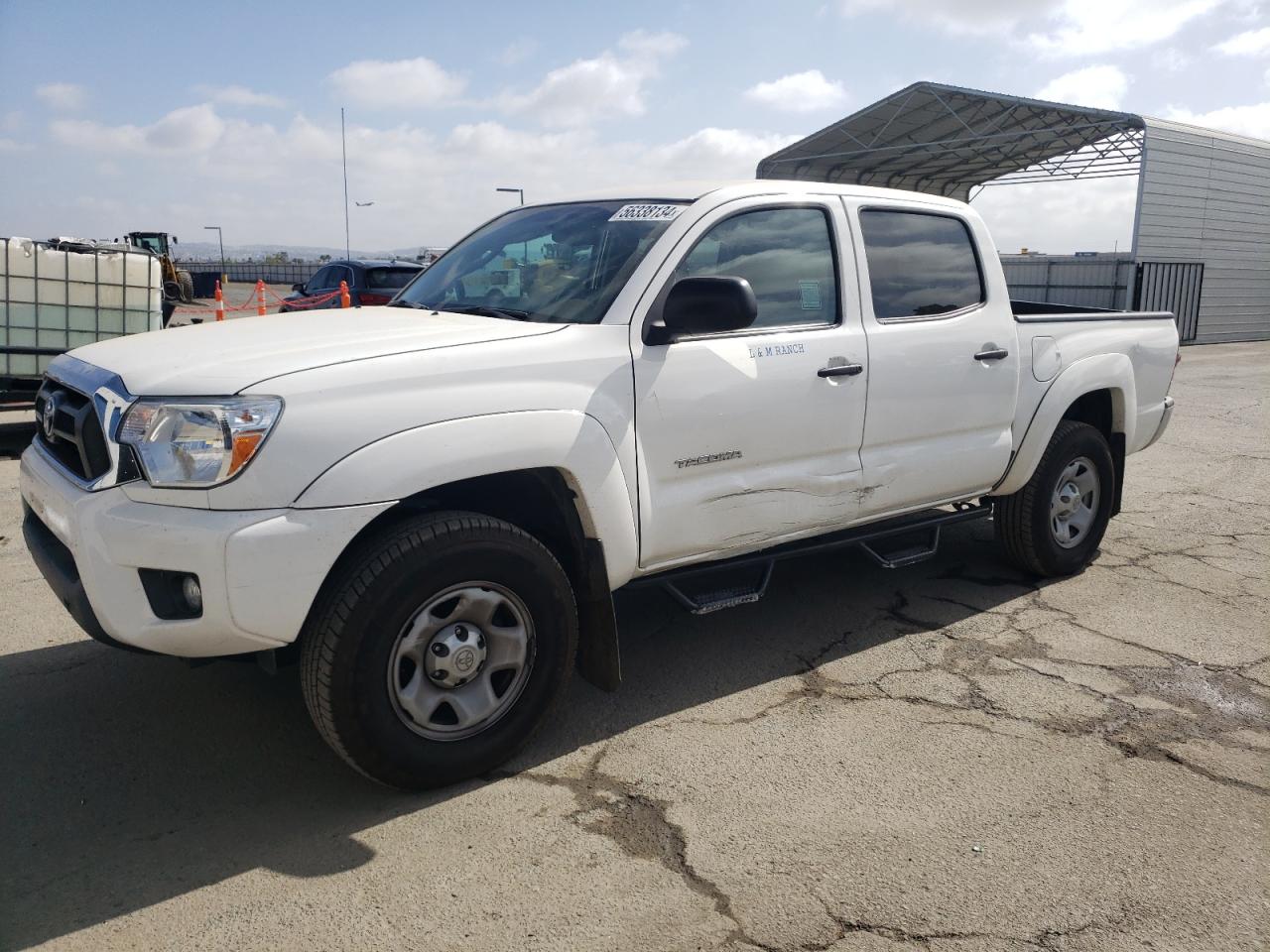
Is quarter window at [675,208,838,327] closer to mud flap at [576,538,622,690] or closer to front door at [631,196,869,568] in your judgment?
front door at [631,196,869,568]

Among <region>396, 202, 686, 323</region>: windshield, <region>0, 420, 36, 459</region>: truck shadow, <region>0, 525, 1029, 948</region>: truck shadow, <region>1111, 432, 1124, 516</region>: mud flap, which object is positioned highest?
<region>396, 202, 686, 323</region>: windshield

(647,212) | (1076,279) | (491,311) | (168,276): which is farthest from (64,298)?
(1076,279)

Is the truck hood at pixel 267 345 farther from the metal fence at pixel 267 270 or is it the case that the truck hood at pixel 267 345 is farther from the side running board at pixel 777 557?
the metal fence at pixel 267 270

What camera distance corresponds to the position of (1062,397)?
16.5ft

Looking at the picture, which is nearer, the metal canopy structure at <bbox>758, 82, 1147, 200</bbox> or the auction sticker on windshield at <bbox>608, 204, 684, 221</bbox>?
the auction sticker on windshield at <bbox>608, 204, 684, 221</bbox>

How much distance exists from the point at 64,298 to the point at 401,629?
24.6 ft

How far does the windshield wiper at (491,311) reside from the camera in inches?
143

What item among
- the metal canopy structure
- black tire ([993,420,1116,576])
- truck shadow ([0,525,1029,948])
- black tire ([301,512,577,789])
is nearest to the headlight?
black tire ([301,512,577,789])

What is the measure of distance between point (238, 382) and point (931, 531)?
132 inches

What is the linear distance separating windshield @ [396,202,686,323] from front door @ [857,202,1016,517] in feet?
3.51

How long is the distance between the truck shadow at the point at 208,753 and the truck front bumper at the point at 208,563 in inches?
22.2

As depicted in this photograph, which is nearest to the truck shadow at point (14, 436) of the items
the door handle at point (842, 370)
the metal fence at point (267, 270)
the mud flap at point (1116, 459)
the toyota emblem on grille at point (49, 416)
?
the toyota emblem on grille at point (49, 416)

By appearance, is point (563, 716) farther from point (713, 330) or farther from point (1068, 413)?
point (1068, 413)

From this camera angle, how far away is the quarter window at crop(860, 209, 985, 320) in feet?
14.1
